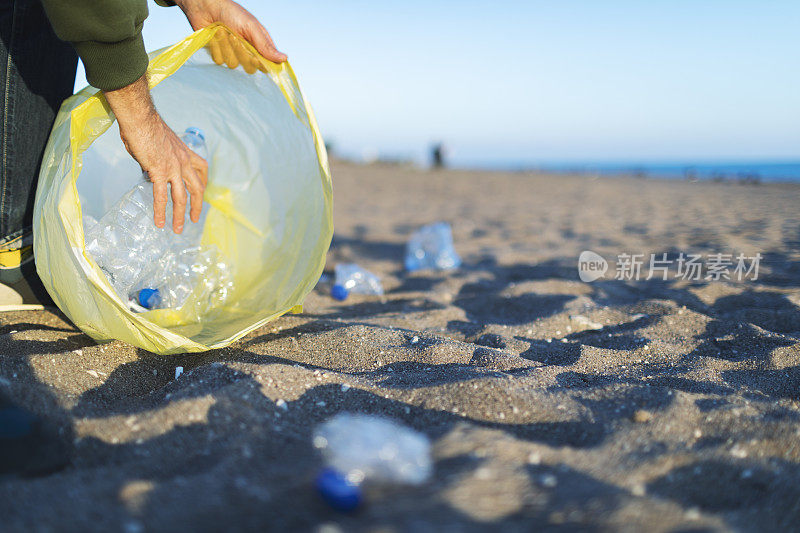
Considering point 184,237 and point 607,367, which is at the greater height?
point 184,237

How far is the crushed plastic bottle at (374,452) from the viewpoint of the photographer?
0.85 meters

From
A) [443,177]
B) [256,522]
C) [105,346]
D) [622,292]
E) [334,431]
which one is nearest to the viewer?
[256,522]

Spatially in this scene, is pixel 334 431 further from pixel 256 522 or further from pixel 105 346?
pixel 105 346

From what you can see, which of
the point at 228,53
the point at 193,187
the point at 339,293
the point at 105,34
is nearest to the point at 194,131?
the point at 228,53

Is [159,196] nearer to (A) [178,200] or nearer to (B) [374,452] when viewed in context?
(A) [178,200]

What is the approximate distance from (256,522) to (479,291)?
1.95 metres

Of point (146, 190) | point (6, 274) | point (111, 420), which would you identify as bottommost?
point (111, 420)

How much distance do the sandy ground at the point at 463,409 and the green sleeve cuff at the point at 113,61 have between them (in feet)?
2.37

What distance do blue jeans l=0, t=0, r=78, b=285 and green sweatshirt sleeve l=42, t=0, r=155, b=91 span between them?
0.42 metres

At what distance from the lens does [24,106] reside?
1618 mm

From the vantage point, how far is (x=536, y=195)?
7.74 m

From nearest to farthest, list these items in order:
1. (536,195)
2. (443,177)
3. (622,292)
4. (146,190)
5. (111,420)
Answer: (111,420) < (146,190) < (622,292) < (536,195) < (443,177)

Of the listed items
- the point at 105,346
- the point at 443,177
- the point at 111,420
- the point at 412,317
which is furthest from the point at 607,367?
the point at 443,177

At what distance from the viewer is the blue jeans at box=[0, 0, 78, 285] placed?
5.08ft
